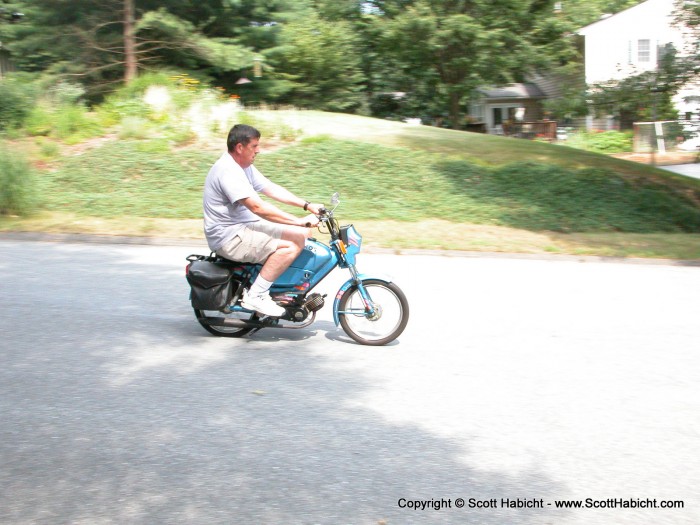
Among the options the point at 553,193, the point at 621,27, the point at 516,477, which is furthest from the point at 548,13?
the point at 516,477

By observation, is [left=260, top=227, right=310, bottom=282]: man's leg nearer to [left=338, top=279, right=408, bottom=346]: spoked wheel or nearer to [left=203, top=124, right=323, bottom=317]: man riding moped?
[left=203, top=124, right=323, bottom=317]: man riding moped

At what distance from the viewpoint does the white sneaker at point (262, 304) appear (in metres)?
6.73

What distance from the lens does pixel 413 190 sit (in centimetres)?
1727

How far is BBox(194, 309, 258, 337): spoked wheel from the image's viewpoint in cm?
702

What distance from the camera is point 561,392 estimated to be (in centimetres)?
563

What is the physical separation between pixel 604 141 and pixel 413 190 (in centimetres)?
2440

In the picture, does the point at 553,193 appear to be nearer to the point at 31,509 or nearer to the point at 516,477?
the point at 516,477

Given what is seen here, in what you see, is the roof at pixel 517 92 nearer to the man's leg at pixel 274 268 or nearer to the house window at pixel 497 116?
the house window at pixel 497 116

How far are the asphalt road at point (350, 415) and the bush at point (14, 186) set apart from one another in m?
6.28

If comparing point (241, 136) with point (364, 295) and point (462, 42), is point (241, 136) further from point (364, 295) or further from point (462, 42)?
point (462, 42)

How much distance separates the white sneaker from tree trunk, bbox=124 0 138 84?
2227cm

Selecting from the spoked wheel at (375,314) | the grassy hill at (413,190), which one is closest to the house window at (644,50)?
the grassy hill at (413,190)

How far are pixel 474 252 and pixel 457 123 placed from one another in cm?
3091

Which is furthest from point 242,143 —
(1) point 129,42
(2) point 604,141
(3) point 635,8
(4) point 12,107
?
(3) point 635,8
